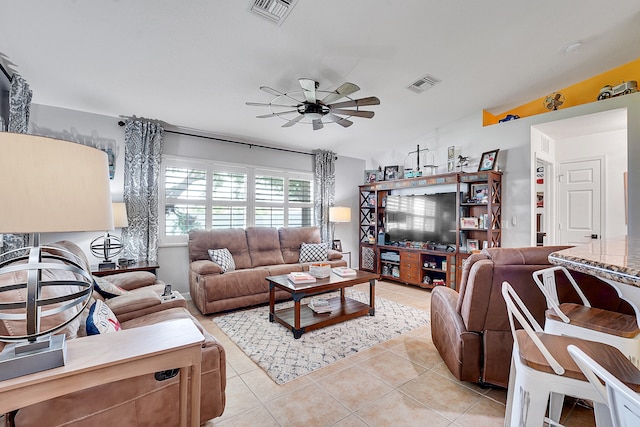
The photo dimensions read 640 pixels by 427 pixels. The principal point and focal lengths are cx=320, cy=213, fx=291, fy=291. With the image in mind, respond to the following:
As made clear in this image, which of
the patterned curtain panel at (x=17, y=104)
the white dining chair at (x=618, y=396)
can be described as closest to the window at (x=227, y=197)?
the patterned curtain panel at (x=17, y=104)

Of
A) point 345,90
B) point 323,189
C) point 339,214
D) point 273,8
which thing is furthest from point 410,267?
point 273,8

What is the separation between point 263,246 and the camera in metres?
4.52

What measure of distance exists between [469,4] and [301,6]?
1.36m

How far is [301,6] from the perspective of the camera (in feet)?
7.21

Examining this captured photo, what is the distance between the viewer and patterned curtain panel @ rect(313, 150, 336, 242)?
220 inches

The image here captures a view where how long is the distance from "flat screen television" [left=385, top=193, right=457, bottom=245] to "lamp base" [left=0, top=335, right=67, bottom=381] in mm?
4661

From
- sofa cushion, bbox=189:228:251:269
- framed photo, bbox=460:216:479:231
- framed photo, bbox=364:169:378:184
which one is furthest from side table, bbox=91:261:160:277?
framed photo, bbox=460:216:479:231

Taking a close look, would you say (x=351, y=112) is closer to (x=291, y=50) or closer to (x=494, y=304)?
(x=291, y=50)

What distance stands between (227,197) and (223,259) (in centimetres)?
121

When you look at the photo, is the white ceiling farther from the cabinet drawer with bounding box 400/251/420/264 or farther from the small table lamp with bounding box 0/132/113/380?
the cabinet drawer with bounding box 400/251/420/264

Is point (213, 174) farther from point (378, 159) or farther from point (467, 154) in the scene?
point (467, 154)

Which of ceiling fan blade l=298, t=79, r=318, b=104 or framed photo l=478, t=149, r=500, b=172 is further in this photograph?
framed photo l=478, t=149, r=500, b=172

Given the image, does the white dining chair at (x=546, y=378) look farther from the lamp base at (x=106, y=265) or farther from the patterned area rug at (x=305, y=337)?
the lamp base at (x=106, y=265)

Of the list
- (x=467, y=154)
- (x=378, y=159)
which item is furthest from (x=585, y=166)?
(x=378, y=159)
